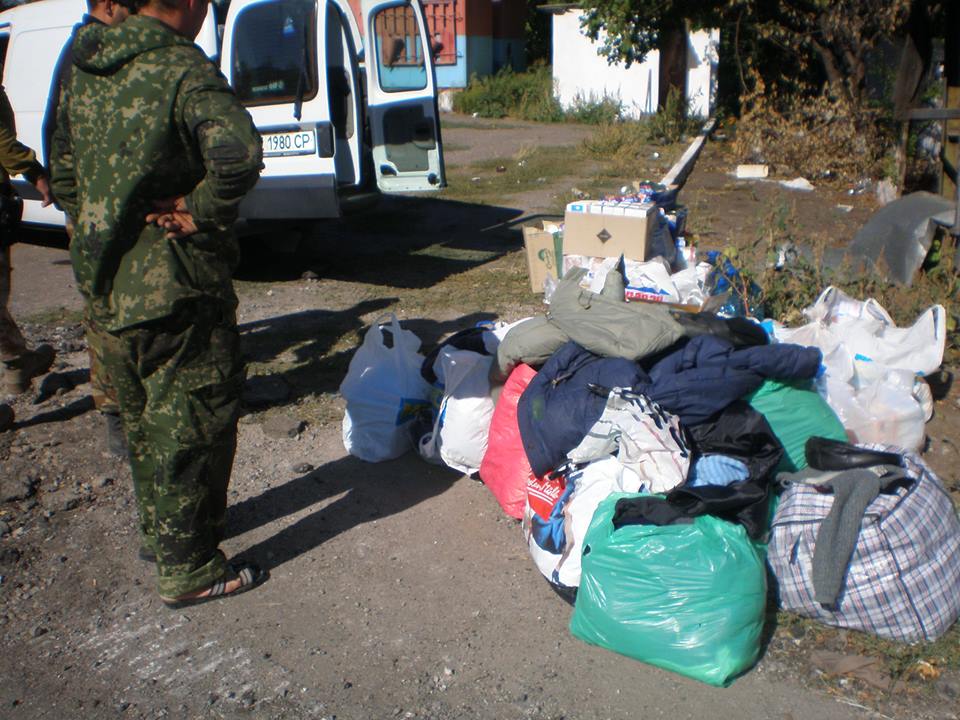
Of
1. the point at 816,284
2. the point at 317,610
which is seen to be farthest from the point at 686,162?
the point at 317,610

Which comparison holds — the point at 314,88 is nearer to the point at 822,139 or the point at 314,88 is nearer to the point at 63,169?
the point at 63,169

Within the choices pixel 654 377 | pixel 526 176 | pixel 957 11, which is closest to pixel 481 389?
pixel 654 377

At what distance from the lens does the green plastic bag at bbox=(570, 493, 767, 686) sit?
268 centimetres

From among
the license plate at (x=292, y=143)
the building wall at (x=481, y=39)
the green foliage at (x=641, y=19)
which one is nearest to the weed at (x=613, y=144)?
the green foliage at (x=641, y=19)

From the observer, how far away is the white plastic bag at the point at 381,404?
4109 millimetres

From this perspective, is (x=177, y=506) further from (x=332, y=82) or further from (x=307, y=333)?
(x=332, y=82)

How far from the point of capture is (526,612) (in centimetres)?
307

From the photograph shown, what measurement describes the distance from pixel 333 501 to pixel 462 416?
673 mm

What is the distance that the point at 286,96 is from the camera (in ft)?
21.5

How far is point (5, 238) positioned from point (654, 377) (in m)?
3.47

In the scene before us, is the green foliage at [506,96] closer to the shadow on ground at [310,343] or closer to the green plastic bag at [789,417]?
the shadow on ground at [310,343]

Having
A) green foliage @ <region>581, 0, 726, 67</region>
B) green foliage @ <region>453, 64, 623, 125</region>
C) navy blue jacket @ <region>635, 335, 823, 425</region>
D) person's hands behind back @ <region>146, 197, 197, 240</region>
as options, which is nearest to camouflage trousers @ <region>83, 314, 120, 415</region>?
person's hands behind back @ <region>146, 197, 197, 240</region>

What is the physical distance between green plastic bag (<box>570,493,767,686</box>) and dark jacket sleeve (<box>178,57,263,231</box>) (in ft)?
5.34

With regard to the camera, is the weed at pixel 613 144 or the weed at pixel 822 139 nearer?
the weed at pixel 822 139
